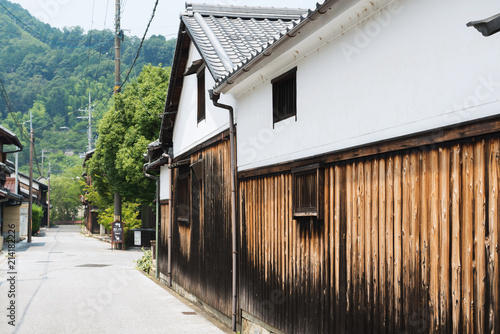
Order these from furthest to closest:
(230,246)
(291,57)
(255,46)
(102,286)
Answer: (102,286), (255,46), (230,246), (291,57)

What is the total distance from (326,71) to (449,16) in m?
2.55

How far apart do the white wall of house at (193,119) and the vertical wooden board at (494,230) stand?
23.7 ft

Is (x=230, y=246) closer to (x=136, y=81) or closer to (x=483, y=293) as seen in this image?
(x=483, y=293)

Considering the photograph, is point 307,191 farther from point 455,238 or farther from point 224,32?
point 224,32

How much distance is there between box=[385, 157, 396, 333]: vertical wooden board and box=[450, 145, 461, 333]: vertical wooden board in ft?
→ 3.11

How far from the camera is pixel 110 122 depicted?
115 ft

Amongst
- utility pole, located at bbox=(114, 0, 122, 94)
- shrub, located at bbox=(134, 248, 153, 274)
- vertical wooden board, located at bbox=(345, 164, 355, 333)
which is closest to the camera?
vertical wooden board, located at bbox=(345, 164, 355, 333)

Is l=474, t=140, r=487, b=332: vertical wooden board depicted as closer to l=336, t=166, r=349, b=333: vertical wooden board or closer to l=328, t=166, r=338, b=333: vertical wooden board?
l=336, t=166, r=349, b=333: vertical wooden board

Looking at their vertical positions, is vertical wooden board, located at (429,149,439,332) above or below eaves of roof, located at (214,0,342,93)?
below

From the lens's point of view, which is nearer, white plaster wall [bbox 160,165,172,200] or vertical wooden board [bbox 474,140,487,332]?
vertical wooden board [bbox 474,140,487,332]

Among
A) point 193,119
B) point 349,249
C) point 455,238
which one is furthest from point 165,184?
point 455,238

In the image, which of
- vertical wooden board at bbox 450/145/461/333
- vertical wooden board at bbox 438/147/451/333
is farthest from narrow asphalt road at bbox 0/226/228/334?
vertical wooden board at bbox 450/145/461/333

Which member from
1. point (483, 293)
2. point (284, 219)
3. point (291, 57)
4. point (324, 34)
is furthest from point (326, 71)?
point (483, 293)

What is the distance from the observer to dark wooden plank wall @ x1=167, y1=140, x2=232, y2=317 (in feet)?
37.8
